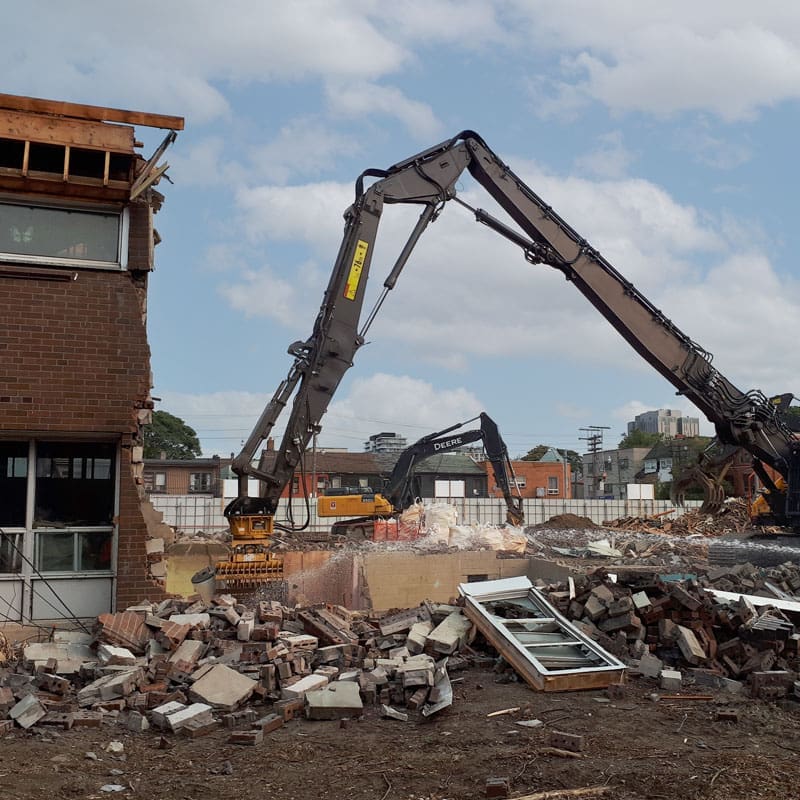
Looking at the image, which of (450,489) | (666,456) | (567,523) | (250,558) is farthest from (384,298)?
(666,456)

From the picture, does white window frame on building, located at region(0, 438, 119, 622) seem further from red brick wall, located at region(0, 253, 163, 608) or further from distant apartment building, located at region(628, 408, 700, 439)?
distant apartment building, located at region(628, 408, 700, 439)

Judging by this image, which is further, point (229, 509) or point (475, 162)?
point (475, 162)

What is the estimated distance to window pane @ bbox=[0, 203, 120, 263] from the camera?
845cm

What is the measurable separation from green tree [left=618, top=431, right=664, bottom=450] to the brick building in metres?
80.7

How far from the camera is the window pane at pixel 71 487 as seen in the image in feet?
27.9

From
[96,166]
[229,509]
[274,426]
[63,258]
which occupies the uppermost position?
[96,166]

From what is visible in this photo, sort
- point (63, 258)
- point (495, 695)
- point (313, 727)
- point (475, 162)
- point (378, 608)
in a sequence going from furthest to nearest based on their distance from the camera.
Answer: point (378, 608)
point (475, 162)
point (63, 258)
point (495, 695)
point (313, 727)

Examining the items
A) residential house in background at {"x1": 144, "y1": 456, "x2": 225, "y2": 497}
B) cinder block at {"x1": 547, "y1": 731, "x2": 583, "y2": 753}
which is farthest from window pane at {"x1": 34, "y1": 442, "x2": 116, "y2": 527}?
residential house in background at {"x1": 144, "y1": 456, "x2": 225, "y2": 497}

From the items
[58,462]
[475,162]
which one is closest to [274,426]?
[58,462]

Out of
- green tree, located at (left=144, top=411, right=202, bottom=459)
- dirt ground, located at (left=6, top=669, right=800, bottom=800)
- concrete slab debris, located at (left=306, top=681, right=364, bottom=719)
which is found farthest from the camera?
green tree, located at (left=144, top=411, right=202, bottom=459)

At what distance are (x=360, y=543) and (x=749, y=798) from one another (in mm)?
17000

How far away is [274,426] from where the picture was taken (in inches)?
536

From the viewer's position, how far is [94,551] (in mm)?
8656

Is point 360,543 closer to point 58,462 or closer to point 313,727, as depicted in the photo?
point 58,462
